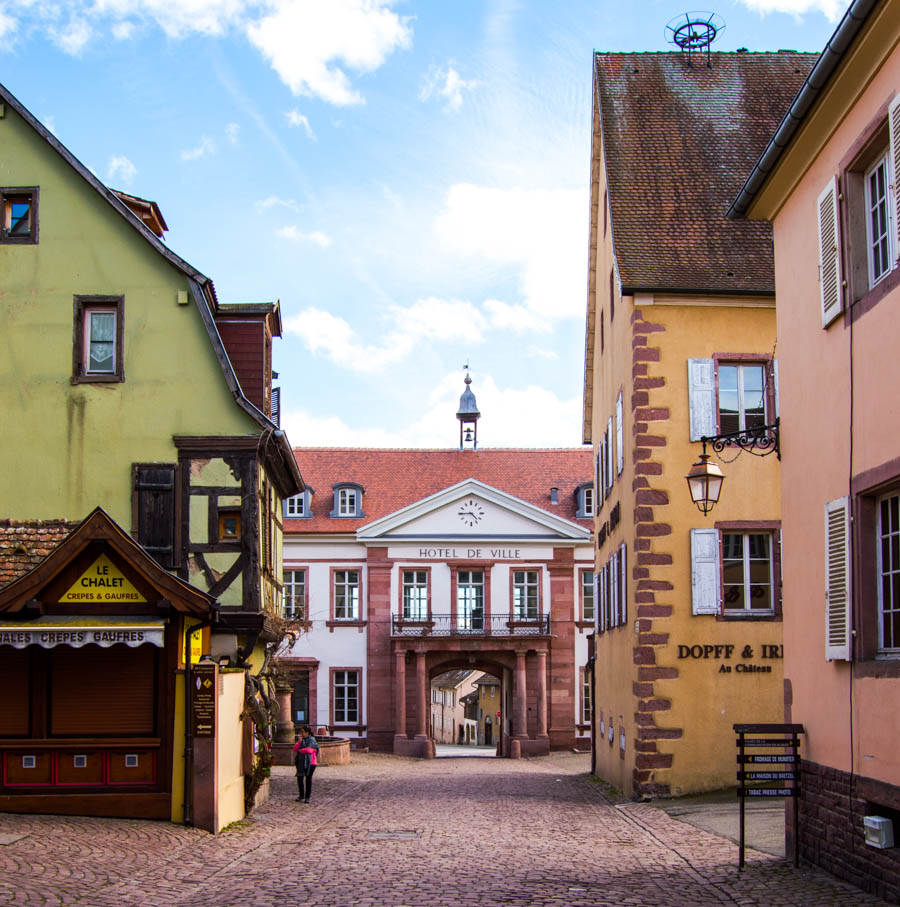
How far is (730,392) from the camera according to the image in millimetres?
21406

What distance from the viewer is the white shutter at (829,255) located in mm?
11359

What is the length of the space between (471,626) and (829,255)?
35.9 meters

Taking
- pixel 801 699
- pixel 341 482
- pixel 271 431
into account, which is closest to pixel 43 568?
pixel 271 431

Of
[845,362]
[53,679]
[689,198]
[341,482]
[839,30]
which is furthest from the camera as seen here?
[341,482]

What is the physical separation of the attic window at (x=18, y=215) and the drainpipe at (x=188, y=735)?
7928mm

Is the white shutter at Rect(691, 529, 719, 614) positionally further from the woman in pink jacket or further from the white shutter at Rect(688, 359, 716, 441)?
the woman in pink jacket

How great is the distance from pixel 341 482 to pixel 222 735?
34.2m

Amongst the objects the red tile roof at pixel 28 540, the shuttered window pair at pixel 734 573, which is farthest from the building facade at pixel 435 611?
the red tile roof at pixel 28 540

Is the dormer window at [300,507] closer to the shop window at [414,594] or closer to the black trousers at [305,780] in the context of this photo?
the shop window at [414,594]

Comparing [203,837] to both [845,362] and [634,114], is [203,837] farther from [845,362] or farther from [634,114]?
[634,114]

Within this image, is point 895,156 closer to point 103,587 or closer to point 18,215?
point 103,587

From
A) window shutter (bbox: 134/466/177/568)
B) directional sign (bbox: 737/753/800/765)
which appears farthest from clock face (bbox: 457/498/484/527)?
directional sign (bbox: 737/753/800/765)

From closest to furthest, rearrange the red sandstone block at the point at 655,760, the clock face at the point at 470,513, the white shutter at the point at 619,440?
the red sandstone block at the point at 655,760
the white shutter at the point at 619,440
the clock face at the point at 470,513

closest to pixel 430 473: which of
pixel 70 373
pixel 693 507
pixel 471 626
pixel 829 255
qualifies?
pixel 471 626
